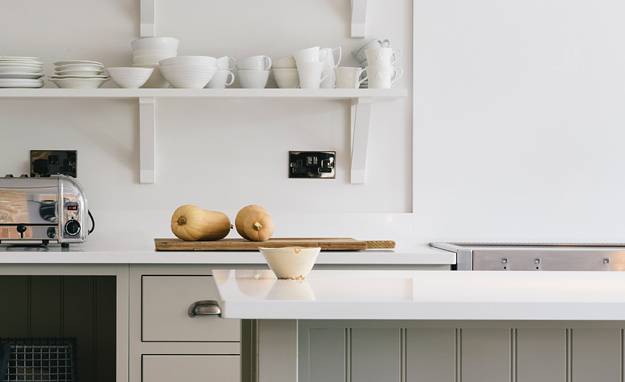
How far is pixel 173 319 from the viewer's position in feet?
6.95

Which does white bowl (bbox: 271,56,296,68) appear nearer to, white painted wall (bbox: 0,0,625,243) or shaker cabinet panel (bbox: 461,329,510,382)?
white painted wall (bbox: 0,0,625,243)

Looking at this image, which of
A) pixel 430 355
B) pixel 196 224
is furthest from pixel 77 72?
pixel 430 355

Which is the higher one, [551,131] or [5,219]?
[551,131]

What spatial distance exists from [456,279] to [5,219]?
4.89ft

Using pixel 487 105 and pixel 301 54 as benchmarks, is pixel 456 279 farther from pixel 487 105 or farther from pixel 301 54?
pixel 487 105

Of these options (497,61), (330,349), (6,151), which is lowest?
(330,349)

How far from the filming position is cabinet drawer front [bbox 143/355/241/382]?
2105 mm

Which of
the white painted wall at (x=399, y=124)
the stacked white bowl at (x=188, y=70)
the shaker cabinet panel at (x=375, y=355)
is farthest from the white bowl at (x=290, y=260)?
the white painted wall at (x=399, y=124)

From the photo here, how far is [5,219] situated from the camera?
221cm

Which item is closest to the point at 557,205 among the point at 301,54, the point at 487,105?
the point at 487,105

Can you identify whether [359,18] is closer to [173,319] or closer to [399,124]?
[399,124]

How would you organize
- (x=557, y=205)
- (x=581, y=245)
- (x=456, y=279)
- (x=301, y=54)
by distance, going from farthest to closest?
1. (x=557, y=205)
2. (x=581, y=245)
3. (x=301, y=54)
4. (x=456, y=279)

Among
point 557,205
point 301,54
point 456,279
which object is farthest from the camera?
point 557,205

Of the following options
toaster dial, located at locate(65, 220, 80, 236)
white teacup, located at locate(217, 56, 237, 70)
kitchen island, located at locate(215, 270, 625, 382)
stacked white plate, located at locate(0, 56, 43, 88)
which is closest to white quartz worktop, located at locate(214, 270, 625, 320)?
kitchen island, located at locate(215, 270, 625, 382)
